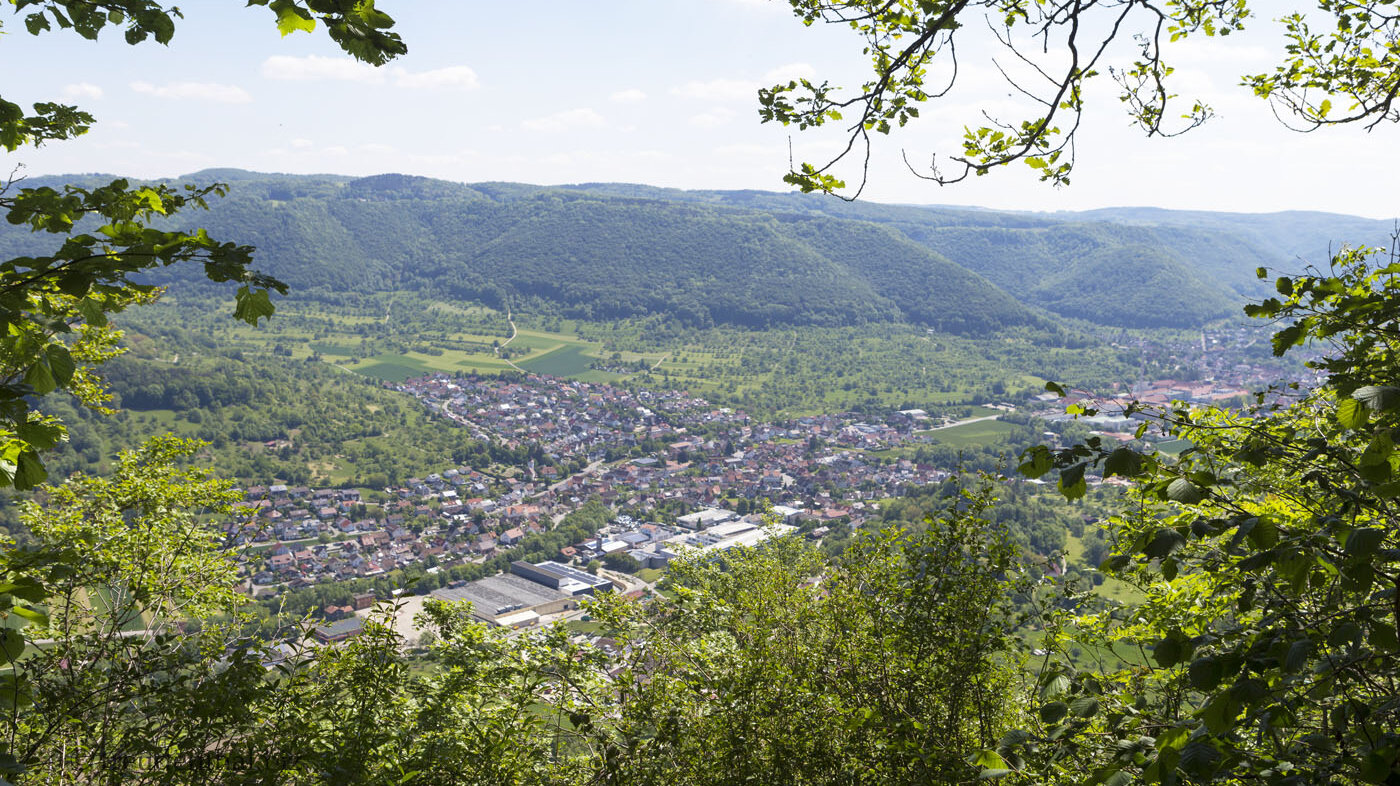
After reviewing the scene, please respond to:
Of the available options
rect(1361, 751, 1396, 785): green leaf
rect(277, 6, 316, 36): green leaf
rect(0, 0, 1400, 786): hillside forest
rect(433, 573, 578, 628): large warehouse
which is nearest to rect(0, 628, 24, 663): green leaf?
rect(0, 0, 1400, 786): hillside forest

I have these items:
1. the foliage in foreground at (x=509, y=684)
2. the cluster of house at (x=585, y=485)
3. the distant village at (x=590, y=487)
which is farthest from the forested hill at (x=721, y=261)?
the foliage in foreground at (x=509, y=684)

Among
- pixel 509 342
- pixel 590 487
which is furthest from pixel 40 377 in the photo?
pixel 509 342

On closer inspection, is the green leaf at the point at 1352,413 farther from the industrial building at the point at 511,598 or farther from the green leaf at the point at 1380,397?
the industrial building at the point at 511,598

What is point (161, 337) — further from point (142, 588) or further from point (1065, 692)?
point (1065, 692)

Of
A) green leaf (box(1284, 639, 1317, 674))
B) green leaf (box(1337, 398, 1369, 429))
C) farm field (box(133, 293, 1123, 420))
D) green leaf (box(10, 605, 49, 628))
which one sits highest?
green leaf (box(1337, 398, 1369, 429))

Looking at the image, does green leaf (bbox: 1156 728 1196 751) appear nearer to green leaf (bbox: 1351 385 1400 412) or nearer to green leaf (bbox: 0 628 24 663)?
green leaf (bbox: 1351 385 1400 412)

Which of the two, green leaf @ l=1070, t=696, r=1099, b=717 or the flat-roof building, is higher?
green leaf @ l=1070, t=696, r=1099, b=717

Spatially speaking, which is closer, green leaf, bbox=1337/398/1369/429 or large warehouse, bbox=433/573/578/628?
green leaf, bbox=1337/398/1369/429

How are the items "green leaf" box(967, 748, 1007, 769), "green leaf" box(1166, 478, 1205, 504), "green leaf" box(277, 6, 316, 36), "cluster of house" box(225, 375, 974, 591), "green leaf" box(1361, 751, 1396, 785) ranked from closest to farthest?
"green leaf" box(1361, 751, 1396, 785) < "green leaf" box(1166, 478, 1205, 504) < "green leaf" box(277, 6, 316, 36) < "green leaf" box(967, 748, 1007, 769) < "cluster of house" box(225, 375, 974, 591)

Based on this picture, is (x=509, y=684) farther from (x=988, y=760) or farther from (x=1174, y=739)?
(x=1174, y=739)
